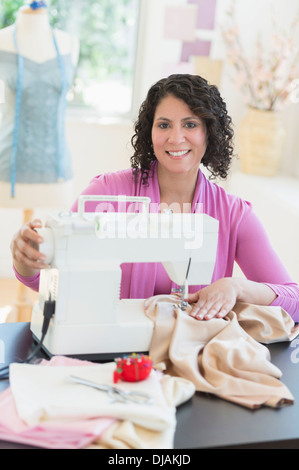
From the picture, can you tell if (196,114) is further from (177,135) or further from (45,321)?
(45,321)

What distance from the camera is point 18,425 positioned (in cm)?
111

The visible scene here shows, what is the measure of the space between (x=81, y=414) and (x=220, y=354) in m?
0.39

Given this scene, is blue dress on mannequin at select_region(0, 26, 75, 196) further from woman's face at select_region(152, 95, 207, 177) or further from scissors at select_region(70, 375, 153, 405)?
scissors at select_region(70, 375, 153, 405)

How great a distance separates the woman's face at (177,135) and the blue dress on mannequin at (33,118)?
4.09 feet

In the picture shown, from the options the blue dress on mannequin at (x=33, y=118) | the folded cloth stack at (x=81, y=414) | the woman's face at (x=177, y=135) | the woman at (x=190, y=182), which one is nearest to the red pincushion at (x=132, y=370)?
the folded cloth stack at (x=81, y=414)

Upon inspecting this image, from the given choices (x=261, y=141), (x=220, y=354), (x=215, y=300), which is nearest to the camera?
(x=220, y=354)

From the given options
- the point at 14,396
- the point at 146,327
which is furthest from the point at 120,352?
the point at 14,396

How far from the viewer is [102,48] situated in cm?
433

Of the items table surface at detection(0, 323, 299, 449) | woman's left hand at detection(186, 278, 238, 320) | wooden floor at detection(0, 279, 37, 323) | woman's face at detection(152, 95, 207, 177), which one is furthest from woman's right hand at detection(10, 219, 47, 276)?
wooden floor at detection(0, 279, 37, 323)

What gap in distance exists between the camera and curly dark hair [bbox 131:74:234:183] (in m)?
1.94

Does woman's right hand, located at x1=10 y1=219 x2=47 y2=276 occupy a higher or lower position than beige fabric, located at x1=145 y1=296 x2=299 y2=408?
higher

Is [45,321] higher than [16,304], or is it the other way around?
[45,321]

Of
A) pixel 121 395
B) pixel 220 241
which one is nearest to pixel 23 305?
pixel 220 241

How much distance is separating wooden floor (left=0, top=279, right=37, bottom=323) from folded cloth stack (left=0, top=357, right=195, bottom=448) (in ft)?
7.47
